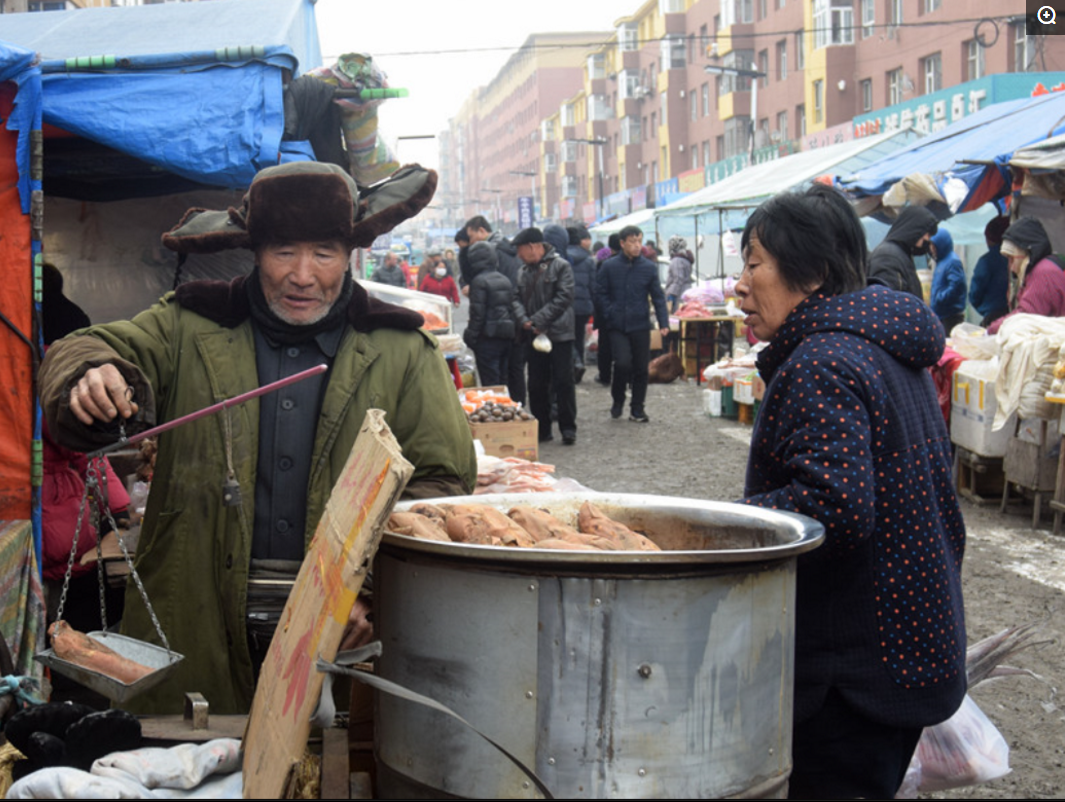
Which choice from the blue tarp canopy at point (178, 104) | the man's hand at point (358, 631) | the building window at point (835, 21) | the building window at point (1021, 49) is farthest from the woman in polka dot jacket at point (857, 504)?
the building window at point (835, 21)

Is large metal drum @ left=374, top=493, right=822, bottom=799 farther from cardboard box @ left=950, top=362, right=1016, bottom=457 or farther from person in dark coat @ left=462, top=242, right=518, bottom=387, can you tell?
person in dark coat @ left=462, top=242, right=518, bottom=387

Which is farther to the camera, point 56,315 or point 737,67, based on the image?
point 737,67

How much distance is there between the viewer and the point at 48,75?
5609 millimetres

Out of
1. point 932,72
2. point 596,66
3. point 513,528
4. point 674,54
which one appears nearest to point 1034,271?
point 513,528

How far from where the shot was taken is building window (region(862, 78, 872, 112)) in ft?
124

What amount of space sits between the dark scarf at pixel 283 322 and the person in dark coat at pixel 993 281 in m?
9.27

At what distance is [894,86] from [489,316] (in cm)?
2895

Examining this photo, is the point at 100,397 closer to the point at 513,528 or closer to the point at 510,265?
the point at 513,528

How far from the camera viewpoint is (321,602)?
1.78 m

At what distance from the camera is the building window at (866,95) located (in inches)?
1491

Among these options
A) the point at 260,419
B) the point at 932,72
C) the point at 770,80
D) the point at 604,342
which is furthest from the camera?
the point at 770,80

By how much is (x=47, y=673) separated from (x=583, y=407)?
32.7 feet

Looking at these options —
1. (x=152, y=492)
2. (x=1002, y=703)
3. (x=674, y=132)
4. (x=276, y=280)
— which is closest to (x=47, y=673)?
(x=152, y=492)

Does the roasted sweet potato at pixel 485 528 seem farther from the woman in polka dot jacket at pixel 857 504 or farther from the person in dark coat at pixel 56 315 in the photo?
the person in dark coat at pixel 56 315
